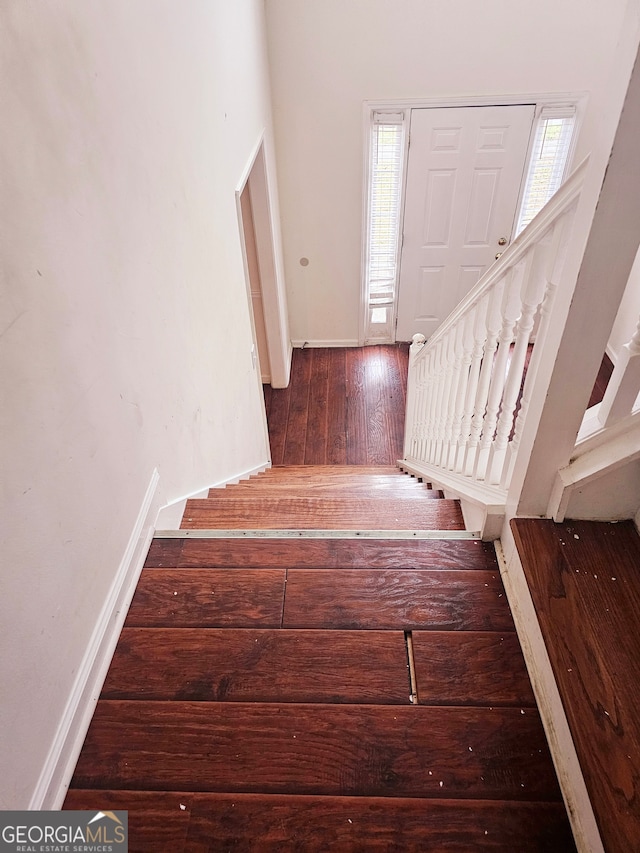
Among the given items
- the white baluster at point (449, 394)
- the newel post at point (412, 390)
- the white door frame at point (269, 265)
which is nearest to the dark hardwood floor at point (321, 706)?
the white baluster at point (449, 394)

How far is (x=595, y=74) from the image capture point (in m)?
3.54

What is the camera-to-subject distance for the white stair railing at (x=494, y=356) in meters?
1.16

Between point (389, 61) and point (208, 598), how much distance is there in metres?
3.66

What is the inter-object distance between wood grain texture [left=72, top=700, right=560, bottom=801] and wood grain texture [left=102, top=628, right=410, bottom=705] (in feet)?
0.10

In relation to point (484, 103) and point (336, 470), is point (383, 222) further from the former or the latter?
point (336, 470)

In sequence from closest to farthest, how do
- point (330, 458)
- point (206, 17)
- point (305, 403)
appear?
point (206, 17), point (330, 458), point (305, 403)

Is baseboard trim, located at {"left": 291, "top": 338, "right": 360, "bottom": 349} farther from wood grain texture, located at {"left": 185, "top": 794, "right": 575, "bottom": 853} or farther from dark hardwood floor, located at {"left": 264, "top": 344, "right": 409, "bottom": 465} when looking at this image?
wood grain texture, located at {"left": 185, "top": 794, "right": 575, "bottom": 853}

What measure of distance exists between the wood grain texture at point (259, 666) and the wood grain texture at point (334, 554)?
0.74 ft

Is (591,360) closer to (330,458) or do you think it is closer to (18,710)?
(18,710)

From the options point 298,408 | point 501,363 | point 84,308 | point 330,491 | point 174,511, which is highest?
point 84,308

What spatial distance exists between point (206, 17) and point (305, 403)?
273 centimetres

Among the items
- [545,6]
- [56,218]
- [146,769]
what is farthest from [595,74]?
[146,769]

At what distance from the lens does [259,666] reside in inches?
48.4

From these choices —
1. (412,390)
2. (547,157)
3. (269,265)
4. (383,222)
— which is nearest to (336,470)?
(412,390)
